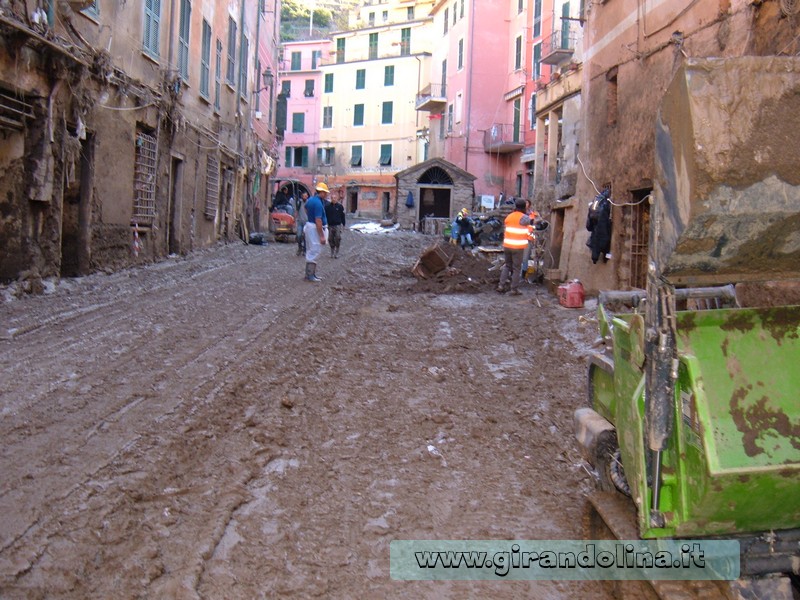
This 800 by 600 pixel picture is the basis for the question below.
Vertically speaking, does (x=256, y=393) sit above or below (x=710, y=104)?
below

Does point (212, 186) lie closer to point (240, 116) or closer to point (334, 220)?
point (240, 116)

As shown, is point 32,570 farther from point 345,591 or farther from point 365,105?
point 365,105

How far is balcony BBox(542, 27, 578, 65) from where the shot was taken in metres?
27.3

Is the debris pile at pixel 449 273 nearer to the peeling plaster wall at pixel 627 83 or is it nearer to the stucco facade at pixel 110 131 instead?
the peeling plaster wall at pixel 627 83

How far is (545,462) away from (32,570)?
292 centimetres

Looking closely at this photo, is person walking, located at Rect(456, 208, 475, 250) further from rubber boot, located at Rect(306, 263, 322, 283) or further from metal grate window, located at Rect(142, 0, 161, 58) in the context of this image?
metal grate window, located at Rect(142, 0, 161, 58)

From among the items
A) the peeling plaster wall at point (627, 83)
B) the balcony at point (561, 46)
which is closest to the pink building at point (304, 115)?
the balcony at point (561, 46)

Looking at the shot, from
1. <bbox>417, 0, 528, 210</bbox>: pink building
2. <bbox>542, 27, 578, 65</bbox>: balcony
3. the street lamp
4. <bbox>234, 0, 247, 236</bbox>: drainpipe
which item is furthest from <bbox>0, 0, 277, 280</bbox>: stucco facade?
<bbox>417, 0, 528, 210</bbox>: pink building

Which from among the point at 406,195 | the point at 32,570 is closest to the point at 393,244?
the point at 406,195

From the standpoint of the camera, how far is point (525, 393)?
6246mm

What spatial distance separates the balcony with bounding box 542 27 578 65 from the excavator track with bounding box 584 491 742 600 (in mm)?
26408

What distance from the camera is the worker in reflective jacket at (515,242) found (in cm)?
1238

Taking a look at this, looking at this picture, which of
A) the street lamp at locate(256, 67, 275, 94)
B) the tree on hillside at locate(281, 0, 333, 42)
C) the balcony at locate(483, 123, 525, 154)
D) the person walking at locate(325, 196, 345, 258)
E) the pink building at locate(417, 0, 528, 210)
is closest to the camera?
the person walking at locate(325, 196, 345, 258)

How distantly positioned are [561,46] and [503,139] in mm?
12594
